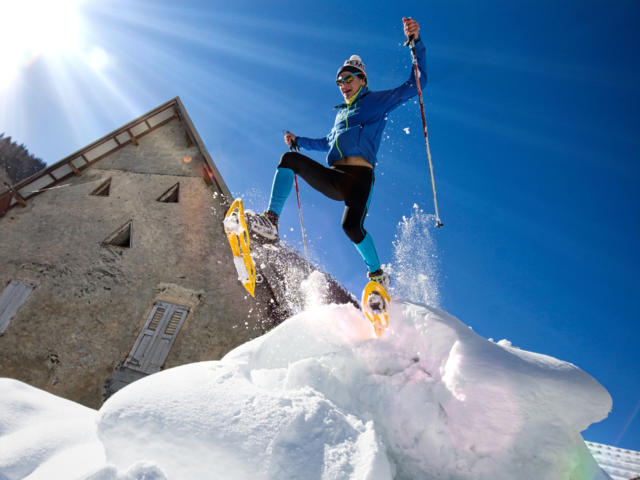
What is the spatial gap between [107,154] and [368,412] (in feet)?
31.1

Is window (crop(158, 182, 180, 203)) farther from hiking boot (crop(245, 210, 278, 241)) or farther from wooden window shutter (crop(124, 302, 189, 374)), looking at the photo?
hiking boot (crop(245, 210, 278, 241))

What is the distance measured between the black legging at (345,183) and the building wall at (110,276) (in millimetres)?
3826

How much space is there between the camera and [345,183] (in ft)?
9.61

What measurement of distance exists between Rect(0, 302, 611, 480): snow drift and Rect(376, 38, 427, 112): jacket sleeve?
2101 millimetres

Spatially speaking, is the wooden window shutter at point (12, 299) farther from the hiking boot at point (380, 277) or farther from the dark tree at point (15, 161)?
the dark tree at point (15, 161)

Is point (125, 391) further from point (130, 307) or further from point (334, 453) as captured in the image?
point (130, 307)

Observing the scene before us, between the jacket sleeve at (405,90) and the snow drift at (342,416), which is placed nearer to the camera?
the snow drift at (342,416)

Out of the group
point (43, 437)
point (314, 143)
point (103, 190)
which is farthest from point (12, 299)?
point (314, 143)

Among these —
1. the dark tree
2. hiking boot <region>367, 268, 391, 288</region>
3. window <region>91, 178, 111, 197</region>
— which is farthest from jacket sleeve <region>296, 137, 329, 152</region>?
the dark tree

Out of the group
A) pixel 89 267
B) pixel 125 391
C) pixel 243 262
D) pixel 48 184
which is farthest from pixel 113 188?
pixel 125 391

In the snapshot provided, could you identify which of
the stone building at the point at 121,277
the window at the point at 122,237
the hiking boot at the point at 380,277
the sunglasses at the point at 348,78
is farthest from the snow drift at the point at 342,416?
the window at the point at 122,237

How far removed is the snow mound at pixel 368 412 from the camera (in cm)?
139

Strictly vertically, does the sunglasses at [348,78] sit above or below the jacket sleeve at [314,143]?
above

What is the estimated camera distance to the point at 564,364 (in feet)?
6.17
